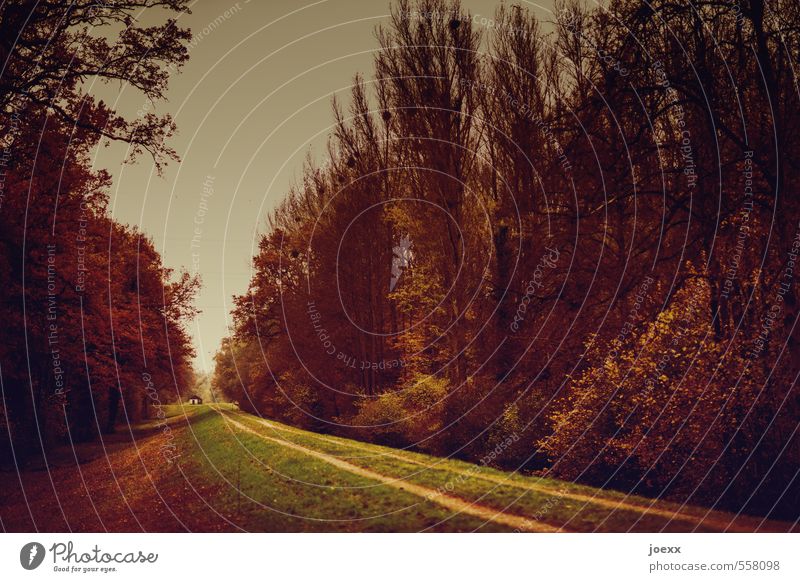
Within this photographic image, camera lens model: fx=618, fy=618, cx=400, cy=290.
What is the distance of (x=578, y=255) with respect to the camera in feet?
47.6

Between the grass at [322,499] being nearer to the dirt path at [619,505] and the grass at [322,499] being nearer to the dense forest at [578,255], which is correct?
the dirt path at [619,505]

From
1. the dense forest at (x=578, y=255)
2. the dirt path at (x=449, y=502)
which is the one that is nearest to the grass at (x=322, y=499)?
the dirt path at (x=449, y=502)

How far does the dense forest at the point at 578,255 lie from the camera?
9875 mm

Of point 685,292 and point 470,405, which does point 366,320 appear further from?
point 685,292

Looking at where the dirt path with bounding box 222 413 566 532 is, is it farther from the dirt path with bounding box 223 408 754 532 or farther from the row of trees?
the row of trees

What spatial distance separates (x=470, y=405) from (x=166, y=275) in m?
14.7

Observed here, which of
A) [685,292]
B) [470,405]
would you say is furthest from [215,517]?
[685,292]

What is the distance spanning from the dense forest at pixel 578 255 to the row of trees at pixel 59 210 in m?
7.47

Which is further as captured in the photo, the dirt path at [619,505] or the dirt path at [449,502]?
the dirt path at [449,502]

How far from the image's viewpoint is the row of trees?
10602 millimetres

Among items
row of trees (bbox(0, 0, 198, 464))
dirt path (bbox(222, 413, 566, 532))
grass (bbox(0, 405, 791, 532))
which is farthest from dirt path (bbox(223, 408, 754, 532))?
row of trees (bbox(0, 0, 198, 464))

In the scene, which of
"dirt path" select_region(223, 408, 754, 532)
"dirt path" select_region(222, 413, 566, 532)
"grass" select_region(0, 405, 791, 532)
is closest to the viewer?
"dirt path" select_region(223, 408, 754, 532)

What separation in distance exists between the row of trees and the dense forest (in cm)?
747

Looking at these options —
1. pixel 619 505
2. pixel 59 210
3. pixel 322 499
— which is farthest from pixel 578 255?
pixel 59 210
